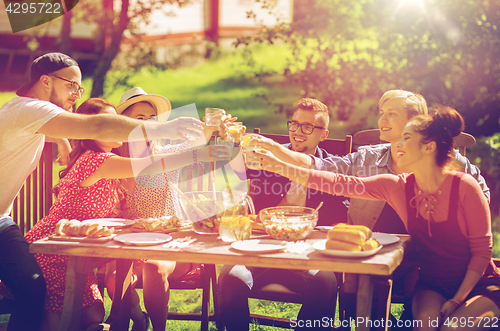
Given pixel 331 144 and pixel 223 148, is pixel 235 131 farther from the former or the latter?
pixel 331 144

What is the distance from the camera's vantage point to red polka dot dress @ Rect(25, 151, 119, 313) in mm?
2500

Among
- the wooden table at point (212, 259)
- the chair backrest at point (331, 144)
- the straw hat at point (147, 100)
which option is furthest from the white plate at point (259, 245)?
the straw hat at point (147, 100)

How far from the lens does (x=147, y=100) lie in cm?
342

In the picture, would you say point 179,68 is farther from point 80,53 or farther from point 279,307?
point 279,307

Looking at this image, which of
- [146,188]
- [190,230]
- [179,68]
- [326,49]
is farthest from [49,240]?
[179,68]

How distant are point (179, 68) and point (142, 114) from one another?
687cm

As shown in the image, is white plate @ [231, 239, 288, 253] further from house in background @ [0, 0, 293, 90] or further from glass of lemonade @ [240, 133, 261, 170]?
house in background @ [0, 0, 293, 90]

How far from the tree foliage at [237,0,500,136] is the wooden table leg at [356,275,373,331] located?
3.83 meters

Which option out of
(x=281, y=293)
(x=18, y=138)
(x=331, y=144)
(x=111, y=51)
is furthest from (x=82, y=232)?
(x=111, y=51)

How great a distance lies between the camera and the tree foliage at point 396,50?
5.23 metres

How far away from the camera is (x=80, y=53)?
9.77 metres

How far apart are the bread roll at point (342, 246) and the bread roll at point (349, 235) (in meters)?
0.02

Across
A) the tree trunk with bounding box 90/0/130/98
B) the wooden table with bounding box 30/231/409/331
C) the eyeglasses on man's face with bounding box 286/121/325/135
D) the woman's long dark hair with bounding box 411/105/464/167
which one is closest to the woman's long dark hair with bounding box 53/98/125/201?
the wooden table with bounding box 30/231/409/331

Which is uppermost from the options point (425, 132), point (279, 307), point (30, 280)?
point (425, 132)
